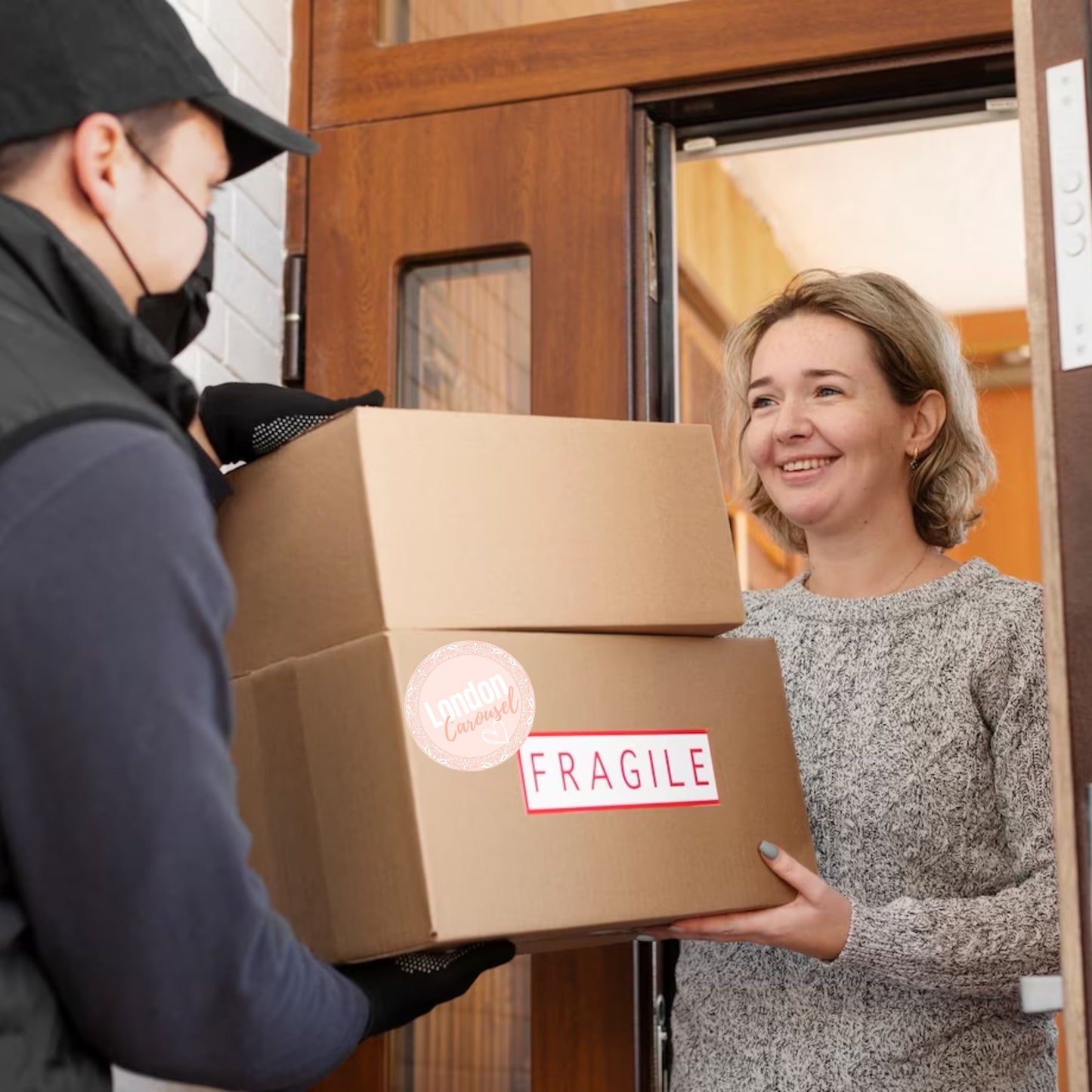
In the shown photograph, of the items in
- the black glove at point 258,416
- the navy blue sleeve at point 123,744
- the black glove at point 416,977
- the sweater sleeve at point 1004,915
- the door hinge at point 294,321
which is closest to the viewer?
the navy blue sleeve at point 123,744

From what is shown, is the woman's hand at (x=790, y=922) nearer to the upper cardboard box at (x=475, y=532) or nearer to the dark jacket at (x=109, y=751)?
the upper cardboard box at (x=475, y=532)

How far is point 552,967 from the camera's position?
1666mm

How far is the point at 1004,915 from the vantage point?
127 cm

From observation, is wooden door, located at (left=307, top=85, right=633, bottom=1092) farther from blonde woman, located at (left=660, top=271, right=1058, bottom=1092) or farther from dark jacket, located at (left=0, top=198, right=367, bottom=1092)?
dark jacket, located at (left=0, top=198, right=367, bottom=1092)

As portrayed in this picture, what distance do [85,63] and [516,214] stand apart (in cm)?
99

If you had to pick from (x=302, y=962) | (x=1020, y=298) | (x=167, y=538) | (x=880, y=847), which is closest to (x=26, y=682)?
(x=167, y=538)

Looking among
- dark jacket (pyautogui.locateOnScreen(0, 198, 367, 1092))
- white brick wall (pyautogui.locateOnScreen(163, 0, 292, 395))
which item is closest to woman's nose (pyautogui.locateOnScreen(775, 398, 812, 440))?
white brick wall (pyautogui.locateOnScreen(163, 0, 292, 395))

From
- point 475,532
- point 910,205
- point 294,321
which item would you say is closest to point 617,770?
point 475,532

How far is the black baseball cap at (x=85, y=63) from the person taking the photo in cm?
86

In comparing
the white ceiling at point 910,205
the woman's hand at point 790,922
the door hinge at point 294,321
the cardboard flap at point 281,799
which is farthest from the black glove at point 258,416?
the white ceiling at point 910,205

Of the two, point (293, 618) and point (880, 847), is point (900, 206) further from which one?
point (293, 618)

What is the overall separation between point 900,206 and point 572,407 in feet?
7.36

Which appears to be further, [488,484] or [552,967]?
[552,967]

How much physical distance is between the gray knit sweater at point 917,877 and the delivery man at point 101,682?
62 centimetres
